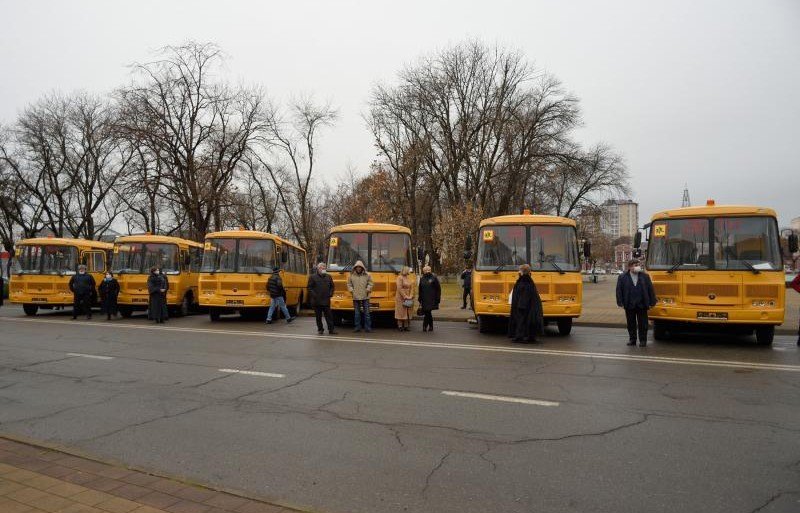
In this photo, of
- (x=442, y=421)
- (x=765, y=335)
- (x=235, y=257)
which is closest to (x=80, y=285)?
(x=235, y=257)

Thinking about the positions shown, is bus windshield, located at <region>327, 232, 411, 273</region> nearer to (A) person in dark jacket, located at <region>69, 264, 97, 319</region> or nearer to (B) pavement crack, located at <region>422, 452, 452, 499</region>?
(A) person in dark jacket, located at <region>69, 264, 97, 319</region>

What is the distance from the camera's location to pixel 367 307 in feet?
52.0

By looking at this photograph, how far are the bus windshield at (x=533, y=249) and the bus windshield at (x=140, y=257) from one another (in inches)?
484

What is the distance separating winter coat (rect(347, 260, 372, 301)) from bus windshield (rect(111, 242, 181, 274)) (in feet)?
29.5

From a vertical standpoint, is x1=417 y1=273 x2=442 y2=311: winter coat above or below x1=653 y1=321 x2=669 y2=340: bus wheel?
above

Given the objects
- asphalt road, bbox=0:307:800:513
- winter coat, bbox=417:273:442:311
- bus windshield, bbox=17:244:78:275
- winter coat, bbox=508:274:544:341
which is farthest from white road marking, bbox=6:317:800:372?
bus windshield, bbox=17:244:78:275

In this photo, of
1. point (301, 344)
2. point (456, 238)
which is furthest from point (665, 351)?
point (456, 238)

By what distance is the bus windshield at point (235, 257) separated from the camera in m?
18.9

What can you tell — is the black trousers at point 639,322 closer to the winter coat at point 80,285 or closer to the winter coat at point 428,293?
the winter coat at point 428,293

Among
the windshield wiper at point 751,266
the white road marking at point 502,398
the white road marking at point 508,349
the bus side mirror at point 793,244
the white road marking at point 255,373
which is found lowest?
the white road marking at point 502,398

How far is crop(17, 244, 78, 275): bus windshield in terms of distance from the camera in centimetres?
2158

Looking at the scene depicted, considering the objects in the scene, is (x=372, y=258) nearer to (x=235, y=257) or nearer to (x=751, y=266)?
(x=235, y=257)

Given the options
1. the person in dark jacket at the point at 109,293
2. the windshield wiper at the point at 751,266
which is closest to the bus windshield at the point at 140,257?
the person in dark jacket at the point at 109,293

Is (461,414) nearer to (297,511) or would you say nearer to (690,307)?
(297,511)
